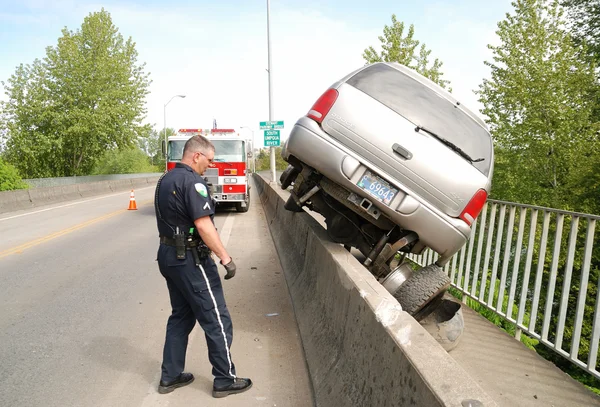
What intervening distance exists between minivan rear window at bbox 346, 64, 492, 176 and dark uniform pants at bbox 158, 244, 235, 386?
2376mm

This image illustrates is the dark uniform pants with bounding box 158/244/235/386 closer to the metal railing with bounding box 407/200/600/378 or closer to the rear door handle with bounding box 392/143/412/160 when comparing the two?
the rear door handle with bounding box 392/143/412/160

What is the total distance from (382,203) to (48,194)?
2040 cm

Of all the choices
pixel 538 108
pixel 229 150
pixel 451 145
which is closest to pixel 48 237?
pixel 229 150

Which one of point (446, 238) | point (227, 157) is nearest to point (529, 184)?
point (227, 157)

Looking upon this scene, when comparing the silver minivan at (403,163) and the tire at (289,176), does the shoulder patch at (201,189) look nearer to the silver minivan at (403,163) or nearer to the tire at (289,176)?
the silver minivan at (403,163)

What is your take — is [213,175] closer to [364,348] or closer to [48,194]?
[48,194]

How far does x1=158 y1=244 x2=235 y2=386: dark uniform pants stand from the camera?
3592mm

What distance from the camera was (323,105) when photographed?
Answer: 16.4 ft

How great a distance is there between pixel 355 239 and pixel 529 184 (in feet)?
93.4

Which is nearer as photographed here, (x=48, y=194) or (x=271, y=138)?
(x=48, y=194)

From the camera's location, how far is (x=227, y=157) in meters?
16.0

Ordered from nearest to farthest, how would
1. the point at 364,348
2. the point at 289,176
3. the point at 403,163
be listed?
the point at 364,348, the point at 403,163, the point at 289,176

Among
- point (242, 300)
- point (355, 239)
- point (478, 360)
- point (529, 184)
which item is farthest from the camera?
point (529, 184)

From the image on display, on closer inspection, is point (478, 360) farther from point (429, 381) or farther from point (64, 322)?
point (64, 322)
